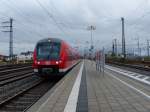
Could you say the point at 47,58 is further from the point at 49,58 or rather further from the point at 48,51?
the point at 48,51

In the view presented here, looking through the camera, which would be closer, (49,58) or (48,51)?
(49,58)

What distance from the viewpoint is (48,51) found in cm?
2430

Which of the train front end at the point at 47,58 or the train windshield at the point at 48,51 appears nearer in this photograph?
the train front end at the point at 47,58

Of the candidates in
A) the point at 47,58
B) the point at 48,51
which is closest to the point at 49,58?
the point at 47,58

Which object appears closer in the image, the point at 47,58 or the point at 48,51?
the point at 47,58

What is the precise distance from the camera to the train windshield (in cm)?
2398

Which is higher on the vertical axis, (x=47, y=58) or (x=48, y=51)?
(x=48, y=51)

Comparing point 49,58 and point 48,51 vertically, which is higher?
point 48,51

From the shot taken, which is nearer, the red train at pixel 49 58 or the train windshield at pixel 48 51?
the red train at pixel 49 58

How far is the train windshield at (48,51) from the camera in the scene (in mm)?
23984

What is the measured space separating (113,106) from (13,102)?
557 centimetres

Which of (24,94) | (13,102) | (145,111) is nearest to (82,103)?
(145,111)

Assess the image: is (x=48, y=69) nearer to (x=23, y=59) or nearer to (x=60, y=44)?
(x=60, y=44)

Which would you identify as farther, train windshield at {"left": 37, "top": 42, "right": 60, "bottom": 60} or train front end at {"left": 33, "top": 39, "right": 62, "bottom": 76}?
train windshield at {"left": 37, "top": 42, "right": 60, "bottom": 60}
